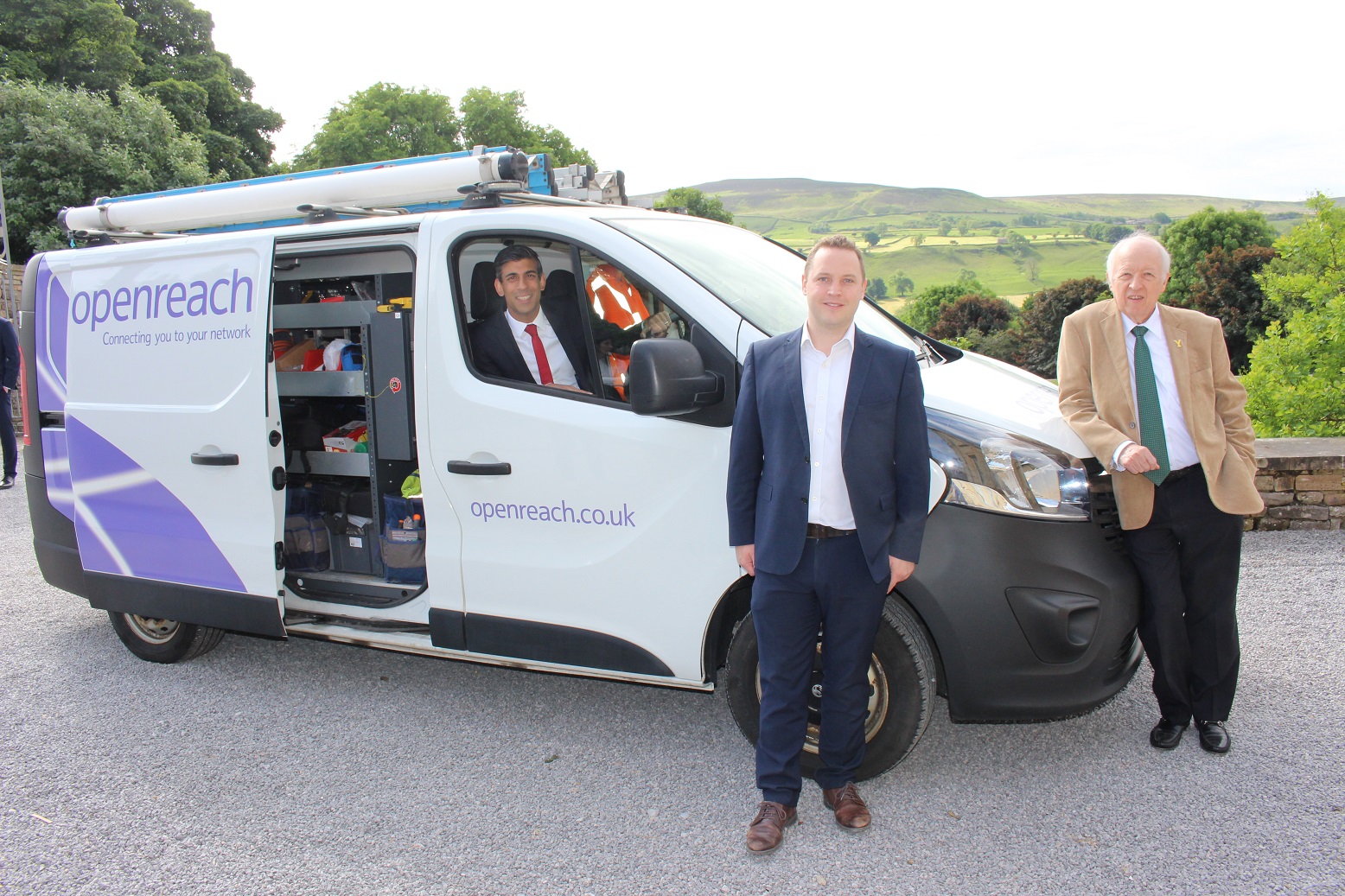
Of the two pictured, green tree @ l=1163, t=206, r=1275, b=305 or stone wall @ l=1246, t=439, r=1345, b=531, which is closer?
stone wall @ l=1246, t=439, r=1345, b=531

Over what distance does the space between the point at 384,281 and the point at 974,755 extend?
2959 millimetres

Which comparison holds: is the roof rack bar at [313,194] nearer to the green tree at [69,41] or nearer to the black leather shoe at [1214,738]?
the black leather shoe at [1214,738]

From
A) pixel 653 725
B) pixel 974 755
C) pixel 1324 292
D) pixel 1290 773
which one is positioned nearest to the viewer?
pixel 1290 773

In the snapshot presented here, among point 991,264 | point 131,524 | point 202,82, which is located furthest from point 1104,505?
point 991,264

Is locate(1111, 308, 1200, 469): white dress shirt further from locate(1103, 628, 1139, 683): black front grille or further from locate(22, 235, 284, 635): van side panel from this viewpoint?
locate(22, 235, 284, 635): van side panel

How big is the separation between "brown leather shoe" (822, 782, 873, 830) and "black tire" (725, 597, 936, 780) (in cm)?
15

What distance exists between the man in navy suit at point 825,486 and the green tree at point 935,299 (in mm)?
53272

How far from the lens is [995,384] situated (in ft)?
11.1

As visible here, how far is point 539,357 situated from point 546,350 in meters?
0.06

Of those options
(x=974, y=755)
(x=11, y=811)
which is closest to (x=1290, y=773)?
(x=974, y=755)

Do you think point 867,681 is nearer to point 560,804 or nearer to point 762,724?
point 762,724

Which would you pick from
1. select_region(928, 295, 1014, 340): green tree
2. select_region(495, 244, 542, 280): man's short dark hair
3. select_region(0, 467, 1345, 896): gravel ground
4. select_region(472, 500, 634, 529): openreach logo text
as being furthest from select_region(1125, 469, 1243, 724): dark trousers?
select_region(928, 295, 1014, 340): green tree

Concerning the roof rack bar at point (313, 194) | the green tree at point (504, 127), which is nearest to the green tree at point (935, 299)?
the green tree at point (504, 127)

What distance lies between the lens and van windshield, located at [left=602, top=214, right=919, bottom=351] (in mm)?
3250
